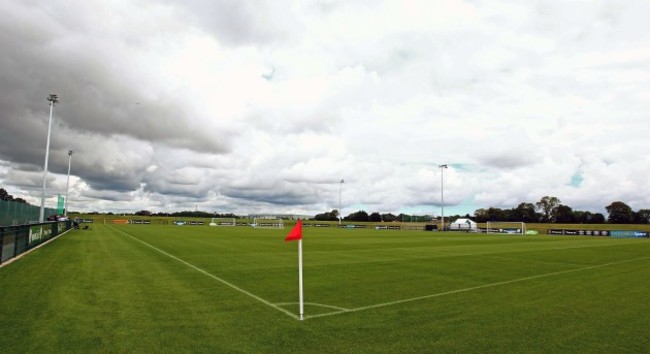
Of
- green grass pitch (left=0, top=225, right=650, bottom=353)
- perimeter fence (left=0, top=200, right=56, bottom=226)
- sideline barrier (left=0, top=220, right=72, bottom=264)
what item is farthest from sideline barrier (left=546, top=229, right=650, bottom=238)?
perimeter fence (left=0, top=200, right=56, bottom=226)

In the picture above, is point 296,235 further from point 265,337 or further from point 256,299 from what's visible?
point 256,299

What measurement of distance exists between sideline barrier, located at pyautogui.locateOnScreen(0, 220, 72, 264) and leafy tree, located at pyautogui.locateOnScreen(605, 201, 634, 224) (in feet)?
601

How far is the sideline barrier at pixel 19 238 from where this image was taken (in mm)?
16562

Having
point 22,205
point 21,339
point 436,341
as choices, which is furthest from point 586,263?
point 22,205

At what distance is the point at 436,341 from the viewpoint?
22.7 feet

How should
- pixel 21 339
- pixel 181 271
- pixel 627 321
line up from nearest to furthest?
pixel 21 339 < pixel 627 321 < pixel 181 271

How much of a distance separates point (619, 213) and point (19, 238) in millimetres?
189789

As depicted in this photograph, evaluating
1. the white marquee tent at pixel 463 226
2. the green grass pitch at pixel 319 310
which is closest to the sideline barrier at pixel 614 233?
the white marquee tent at pixel 463 226

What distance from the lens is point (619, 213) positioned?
159m

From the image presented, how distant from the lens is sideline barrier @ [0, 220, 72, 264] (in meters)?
16.6

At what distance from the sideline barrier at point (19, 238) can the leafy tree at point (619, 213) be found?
183 metres

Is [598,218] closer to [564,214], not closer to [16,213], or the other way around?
[564,214]

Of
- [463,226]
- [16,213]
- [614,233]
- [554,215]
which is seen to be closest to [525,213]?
[554,215]

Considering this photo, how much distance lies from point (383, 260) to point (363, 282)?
23.8 feet
